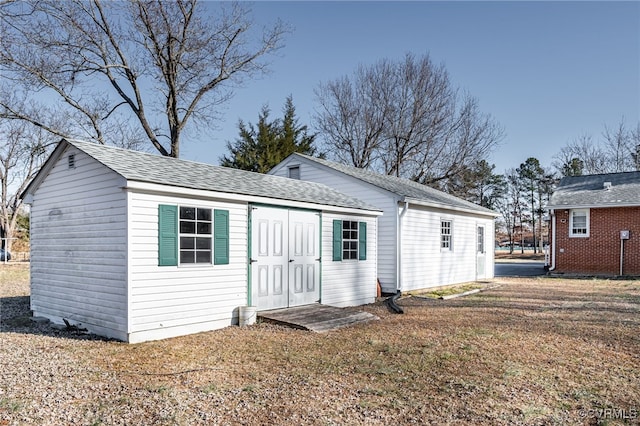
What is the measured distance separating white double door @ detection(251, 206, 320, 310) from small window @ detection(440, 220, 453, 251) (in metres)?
6.76

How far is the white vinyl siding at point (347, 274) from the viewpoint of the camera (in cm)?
1032

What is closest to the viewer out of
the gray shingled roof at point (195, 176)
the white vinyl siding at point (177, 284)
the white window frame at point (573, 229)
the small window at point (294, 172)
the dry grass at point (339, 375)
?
the dry grass at point (339, 375)

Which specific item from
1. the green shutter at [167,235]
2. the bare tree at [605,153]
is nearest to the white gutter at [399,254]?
the green shutter at [167,235]

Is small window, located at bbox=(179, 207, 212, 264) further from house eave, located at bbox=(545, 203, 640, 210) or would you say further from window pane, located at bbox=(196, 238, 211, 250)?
house eave, located at bbox=(545, 203, 640, 210)

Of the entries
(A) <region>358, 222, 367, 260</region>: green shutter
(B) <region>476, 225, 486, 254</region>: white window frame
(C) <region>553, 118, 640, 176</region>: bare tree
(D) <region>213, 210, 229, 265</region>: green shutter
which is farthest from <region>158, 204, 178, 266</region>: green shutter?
(C) <region>553, 118, 640, 176</region>: bare tree

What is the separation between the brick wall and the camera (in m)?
18.8

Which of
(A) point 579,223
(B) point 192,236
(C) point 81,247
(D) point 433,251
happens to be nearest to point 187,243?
(B) point 192,236

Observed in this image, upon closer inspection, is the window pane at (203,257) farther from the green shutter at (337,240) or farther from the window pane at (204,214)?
the green shutter at (337,240)

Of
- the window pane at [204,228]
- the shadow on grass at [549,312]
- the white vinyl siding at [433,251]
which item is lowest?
the shadow on grass at [549,312]

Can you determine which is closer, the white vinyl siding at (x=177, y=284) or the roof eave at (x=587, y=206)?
the white vinyl siding at (x=177, y=284)

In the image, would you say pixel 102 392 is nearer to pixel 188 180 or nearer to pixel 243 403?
pixel 243 403

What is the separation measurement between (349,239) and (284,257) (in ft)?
8.05

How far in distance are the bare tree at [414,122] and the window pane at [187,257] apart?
73.4 ft

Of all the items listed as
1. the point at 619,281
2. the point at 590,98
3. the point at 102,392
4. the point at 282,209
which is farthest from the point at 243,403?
the point at 590,98
